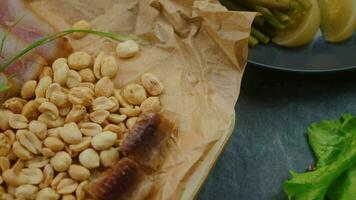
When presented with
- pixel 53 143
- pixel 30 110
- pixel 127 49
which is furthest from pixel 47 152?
pixel 127 49

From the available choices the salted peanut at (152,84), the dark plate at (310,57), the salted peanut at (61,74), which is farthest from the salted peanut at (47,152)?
the dark plate at (310,57)

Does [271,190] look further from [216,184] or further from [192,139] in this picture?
[192,139]

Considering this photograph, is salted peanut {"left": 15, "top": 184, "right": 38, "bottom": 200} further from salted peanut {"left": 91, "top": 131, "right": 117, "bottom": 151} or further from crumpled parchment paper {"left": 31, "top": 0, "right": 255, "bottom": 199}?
crumpled parchment paper {"left": 31, "top": 0, "right": 255, "bottom": 199}

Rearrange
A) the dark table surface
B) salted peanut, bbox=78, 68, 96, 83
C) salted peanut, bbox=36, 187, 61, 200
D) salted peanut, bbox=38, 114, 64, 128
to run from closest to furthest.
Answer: salted peanut, bbox=36, 187, 61, 200 < salted peanut, bbox=38, 114, 64, 128 < salted peanut, bbox=78, 68, 96, 83 < the dark table surface

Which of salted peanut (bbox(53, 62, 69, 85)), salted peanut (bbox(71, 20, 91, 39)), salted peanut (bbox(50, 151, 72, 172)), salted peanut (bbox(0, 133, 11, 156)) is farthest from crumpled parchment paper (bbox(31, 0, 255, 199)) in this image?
salted peanut (bbox(0, 133, 11, 156))

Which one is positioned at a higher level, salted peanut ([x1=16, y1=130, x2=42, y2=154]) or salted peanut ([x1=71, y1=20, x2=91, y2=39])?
salted peanut ([x1=71, y1=20, x2=91, y2=39])

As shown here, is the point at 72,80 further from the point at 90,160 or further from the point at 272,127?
the point at 272,127
